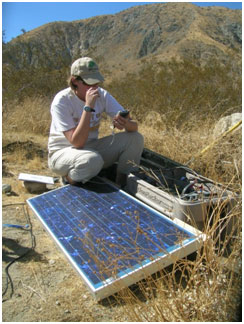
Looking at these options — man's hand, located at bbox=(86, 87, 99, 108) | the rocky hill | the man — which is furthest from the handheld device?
the rocky hill

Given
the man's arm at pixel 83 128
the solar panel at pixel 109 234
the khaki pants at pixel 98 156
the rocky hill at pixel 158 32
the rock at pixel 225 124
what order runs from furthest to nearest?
1. the rocky hill at pixel 158 32
2. the rock at pixel 225 124
3. the khaki pants at pixel 98 156
4. the man's arm at pixel 83 128
5. the solar panel at pixel 109 234

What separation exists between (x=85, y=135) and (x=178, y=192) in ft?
4.06

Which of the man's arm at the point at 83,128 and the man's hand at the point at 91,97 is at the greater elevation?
the man's hand at the point at 91,97

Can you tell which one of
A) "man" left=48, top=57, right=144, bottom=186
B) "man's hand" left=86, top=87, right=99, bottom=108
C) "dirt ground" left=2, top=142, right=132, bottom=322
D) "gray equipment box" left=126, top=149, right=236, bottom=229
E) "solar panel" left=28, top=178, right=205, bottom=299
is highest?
"man's hand" left=86, top=87, right=99, bottom=108

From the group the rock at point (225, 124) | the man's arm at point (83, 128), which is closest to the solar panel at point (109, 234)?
the man's arm at point (83, 128)

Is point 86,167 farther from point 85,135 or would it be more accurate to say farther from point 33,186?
point 33,186

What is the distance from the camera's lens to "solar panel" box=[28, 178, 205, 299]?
2381 millimetres

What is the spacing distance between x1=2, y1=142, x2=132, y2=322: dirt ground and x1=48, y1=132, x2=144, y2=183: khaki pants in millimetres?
714

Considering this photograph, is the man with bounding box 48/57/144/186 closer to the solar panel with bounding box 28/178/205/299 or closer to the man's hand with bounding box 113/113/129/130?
the man's hand with bounding box 113/113/129/130

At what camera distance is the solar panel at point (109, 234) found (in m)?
2.38

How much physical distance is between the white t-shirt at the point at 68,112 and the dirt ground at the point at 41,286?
1.02 meters

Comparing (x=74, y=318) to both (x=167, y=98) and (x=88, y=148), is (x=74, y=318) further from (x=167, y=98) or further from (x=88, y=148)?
(x=167, y=98)

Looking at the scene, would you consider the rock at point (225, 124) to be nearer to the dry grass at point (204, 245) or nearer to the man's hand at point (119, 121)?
the dry grass at point (204, 245)

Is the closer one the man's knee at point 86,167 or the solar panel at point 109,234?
the solar panel at point 109,234
